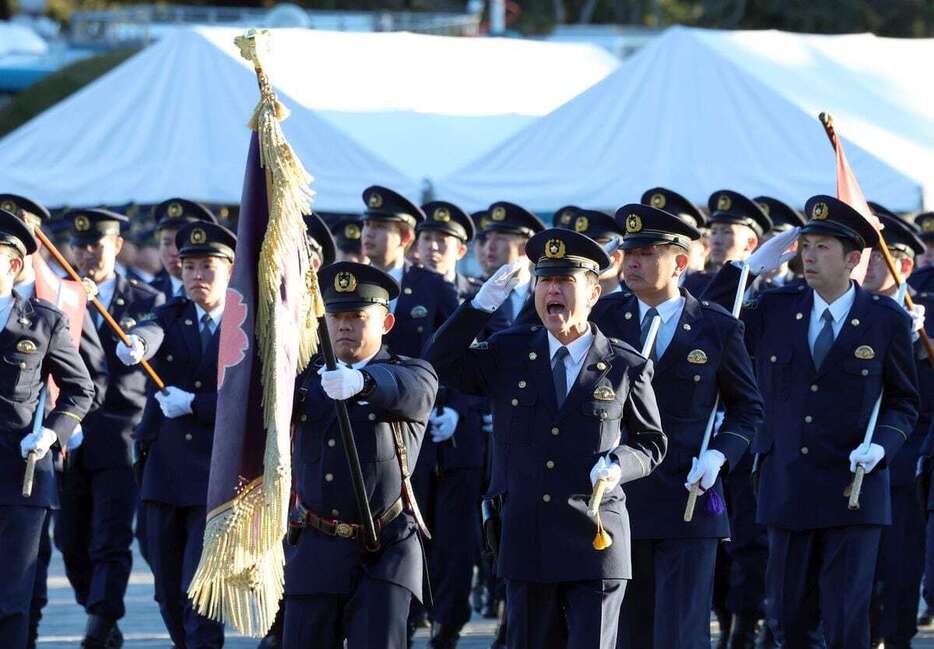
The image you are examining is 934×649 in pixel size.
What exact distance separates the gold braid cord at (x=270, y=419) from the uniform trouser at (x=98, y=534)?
13.4 ft

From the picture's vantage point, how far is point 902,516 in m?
10.5

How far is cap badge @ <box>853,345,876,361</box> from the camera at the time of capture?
8531 millimetres

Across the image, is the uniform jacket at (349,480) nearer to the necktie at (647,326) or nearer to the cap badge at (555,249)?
the cap badge at (555,249)

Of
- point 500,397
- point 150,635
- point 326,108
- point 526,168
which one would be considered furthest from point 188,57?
point 500,397

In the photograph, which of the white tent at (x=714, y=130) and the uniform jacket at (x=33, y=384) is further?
the white tent at (x=714, y=130)

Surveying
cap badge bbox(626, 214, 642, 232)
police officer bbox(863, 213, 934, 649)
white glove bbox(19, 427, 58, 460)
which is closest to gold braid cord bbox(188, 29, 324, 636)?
cap badge bbox(626, 214, 642, 232)

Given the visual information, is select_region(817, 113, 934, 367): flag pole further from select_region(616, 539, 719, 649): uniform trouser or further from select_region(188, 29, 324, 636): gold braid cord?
select_region(188, 29, 324, 636): gold braid cord

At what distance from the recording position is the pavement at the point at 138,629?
10.9m

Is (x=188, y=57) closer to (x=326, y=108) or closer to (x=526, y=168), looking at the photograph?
(x=326, y=108)

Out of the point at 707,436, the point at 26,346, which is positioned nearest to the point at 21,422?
the point at 26,346

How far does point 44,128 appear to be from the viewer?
17.1 m

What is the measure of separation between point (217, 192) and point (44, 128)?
2.37 meters

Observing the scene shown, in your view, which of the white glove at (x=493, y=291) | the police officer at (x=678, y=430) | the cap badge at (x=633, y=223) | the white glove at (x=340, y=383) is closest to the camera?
the white glove at (x=340, y=383)

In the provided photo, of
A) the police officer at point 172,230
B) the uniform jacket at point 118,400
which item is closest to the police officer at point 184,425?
the uniform jacket at point 118,400
